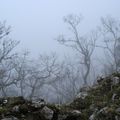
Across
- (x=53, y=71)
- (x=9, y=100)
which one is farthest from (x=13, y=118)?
(x=53, y=71)

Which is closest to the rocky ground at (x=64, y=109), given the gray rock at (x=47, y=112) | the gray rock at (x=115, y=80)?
the gray rock at (x=47, y=112)

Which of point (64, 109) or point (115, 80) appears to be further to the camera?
point (115, 80)

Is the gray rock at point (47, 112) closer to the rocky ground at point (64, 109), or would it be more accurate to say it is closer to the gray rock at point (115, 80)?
the rocky ground at point (64, 109)

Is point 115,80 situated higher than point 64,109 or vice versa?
point 115,80

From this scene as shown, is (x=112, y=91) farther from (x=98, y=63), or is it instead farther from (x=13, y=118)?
(x=98, y=63)

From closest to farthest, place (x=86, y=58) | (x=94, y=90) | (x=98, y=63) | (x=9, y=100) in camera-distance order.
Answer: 1. (x=9, y=100)
2. (x=94, y=90)
3. (x=86, y=58)
4. (x=98, y=63)

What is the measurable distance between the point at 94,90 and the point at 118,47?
3874 cm

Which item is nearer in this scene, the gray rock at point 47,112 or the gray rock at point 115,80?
the gray rock at point 47,112

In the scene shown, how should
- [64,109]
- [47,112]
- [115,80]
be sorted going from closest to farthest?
[47,112], [64,109], [115,80]

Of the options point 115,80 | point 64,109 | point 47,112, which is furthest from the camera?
point 115,80

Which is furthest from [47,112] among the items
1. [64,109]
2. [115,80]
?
[115,80]

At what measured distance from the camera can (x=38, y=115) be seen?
4.77m

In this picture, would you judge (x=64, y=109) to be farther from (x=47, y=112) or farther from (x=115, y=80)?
(x=115, y=80)

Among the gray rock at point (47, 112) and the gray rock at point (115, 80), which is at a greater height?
the gray rock at point (115, 80)
